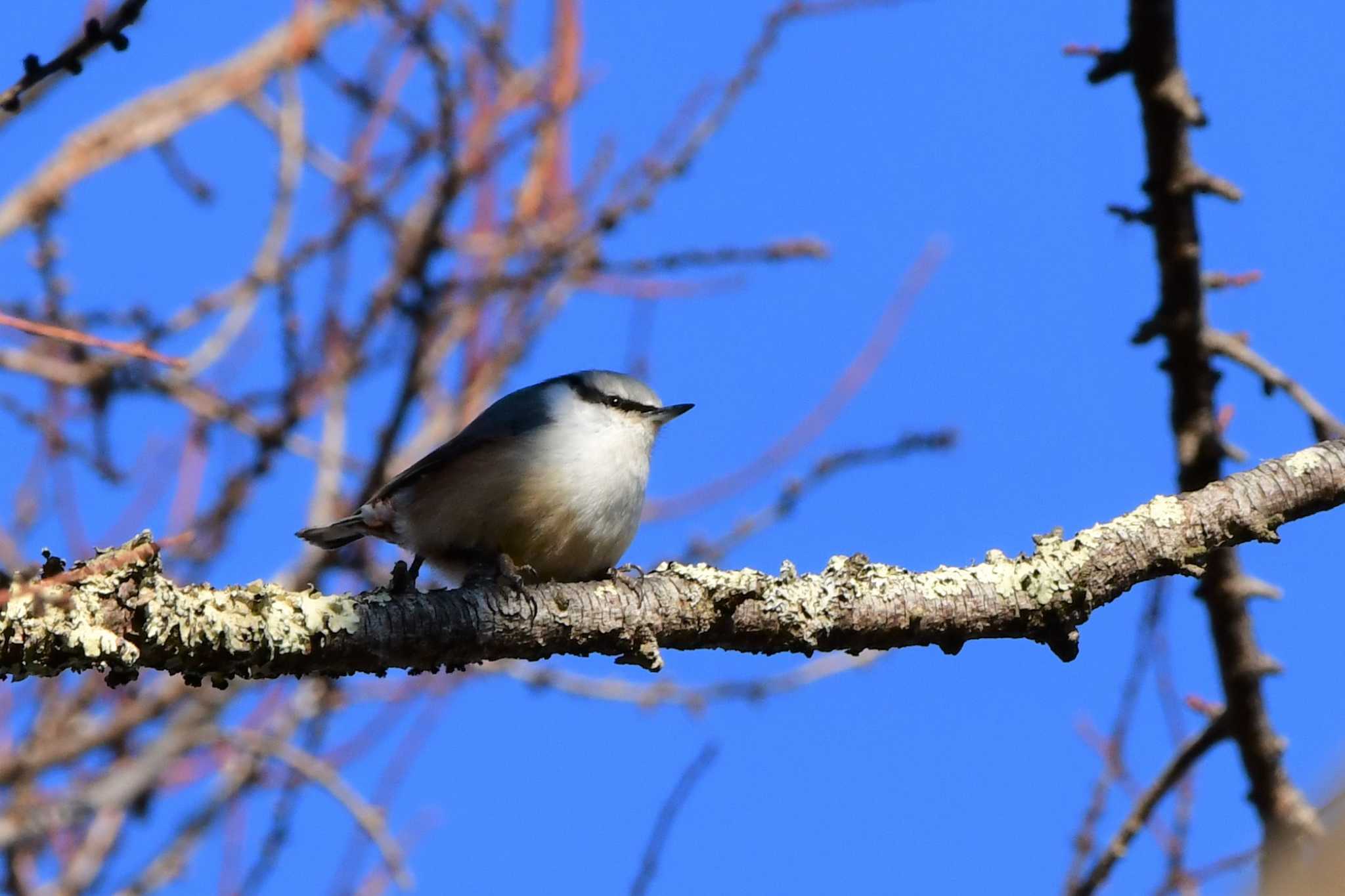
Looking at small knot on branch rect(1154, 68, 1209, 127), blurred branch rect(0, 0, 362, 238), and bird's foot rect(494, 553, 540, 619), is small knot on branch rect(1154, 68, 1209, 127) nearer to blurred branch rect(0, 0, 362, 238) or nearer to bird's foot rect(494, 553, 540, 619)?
bird's foot rect(494, 553, 540, 619)

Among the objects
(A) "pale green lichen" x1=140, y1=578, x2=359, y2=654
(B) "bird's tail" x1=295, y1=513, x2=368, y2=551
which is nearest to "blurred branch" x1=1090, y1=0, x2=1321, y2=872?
(A) "pale green lichen" x1=140, y1=578, x2=359, y2=654

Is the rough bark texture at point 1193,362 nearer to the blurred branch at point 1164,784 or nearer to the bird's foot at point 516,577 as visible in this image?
the blurred branch at point 1164,784

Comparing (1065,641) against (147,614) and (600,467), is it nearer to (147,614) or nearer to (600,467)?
(600,467)

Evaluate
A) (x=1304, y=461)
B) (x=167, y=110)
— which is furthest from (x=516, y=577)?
(x=167, y=110)

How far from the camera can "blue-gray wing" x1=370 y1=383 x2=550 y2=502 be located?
352 cm

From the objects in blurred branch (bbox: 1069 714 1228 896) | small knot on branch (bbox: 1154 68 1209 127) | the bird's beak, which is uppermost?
the bird's beak

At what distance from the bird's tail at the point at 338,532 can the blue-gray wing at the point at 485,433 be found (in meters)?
0.10

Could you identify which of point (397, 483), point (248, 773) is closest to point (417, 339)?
point (397, 483)

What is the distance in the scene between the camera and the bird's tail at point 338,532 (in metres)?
3.63

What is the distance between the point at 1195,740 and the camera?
9.95 feet

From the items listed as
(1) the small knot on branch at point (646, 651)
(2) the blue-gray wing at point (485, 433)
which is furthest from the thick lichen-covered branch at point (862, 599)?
(2) the blue-gray wing at point (485, 433)

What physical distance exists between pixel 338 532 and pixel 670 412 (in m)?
0.90

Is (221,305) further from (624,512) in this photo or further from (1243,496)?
(1243,496)

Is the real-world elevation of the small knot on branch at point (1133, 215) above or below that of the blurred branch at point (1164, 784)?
above
